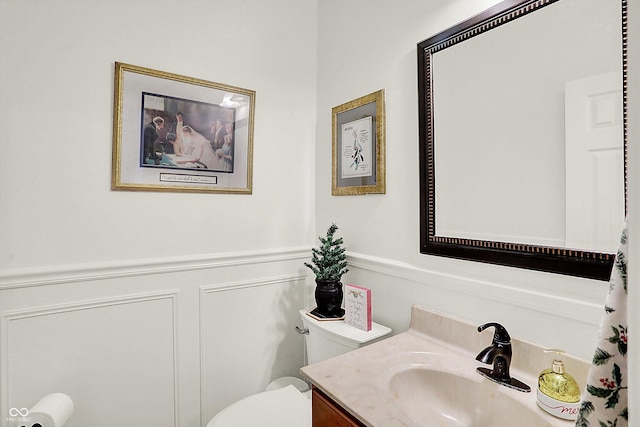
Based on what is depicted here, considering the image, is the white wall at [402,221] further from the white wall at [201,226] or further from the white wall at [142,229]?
the white wall at [142,229]

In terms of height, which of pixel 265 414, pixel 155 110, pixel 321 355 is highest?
pixel 155 110

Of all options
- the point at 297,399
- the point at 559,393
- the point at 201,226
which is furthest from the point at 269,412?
the point at 559,393

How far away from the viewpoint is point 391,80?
146cm

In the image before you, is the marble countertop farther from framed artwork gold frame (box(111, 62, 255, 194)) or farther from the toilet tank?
framed artwork gold frame (box(111, 62, 255, 194))

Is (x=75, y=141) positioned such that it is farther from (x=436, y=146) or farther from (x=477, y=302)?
(x=477, y=302)

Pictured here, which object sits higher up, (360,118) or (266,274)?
(360,118)

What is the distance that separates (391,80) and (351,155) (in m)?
0.39

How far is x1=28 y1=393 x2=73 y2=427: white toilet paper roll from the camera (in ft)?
3.66

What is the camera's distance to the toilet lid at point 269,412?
1.25 meters

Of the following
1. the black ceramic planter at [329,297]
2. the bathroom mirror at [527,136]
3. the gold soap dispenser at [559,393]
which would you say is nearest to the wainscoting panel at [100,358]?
the black ceramic planter at [329,297]

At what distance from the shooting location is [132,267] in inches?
56.6

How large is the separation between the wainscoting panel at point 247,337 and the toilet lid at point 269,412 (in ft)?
1.08

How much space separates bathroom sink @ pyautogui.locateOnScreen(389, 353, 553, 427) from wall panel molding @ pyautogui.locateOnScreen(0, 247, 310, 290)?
0.91 metres

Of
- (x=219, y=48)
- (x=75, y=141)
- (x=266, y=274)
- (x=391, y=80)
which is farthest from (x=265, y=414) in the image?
(x=219, y=48)
